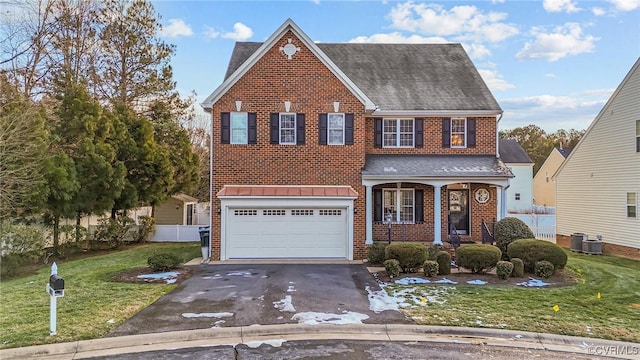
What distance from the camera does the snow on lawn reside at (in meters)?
11.7

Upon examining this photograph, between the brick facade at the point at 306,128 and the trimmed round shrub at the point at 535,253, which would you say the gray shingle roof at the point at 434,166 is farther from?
the trimmed round shrub at the point at 535,253

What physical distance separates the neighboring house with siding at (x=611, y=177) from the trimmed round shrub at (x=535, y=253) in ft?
24.6

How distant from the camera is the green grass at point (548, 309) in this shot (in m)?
7.63

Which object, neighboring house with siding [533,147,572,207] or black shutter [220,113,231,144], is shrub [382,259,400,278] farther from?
neighboring house with siding [533,147,572,207]

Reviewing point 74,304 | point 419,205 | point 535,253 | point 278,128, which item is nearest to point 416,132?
point 419,205

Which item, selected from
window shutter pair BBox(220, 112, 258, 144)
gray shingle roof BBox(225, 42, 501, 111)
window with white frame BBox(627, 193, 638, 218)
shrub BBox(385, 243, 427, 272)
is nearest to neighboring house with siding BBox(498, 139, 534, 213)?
window with white frame BBox(627, 193, 638, 218)

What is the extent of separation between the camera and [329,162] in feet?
52.4

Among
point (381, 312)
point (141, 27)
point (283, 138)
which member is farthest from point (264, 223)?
point (141, 27)

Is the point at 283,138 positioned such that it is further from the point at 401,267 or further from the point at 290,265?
the point at 401,267

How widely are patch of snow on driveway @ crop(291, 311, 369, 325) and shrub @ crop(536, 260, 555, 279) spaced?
662 cm

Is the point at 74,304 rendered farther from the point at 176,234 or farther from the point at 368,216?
the point at 176,234

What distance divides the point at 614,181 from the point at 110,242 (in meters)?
23.8

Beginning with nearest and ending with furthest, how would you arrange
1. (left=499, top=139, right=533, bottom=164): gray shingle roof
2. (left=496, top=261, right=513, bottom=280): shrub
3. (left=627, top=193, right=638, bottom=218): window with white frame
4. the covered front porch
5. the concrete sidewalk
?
the concrete sidewalk, (left=496, top=261, right=513, bottom=280): shrub, the covered front porch, (left=627, top=193, right=638, bottom=218): window with white frame, (left=499, top=139, right=533, bottom=164): gray shingle roof

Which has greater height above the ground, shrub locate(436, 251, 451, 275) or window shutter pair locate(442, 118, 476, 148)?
window shutter pair locate(442, 118, 476, 148)
